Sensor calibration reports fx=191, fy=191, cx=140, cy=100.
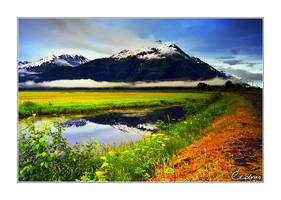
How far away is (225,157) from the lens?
11.7 feet

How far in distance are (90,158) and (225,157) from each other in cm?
251

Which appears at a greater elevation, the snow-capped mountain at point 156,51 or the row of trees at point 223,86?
the snow-capped mountain at point 156,51

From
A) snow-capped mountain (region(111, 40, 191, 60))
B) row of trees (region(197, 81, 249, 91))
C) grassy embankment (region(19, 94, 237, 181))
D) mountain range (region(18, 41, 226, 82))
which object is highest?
snow-capped mountain (region(111, 40, 191, 60))

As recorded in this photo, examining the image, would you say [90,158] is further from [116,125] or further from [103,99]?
[103,99]

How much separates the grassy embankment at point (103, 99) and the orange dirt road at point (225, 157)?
38.2 inches

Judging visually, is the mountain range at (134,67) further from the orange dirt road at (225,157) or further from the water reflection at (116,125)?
the orange dirt road at (225,157)

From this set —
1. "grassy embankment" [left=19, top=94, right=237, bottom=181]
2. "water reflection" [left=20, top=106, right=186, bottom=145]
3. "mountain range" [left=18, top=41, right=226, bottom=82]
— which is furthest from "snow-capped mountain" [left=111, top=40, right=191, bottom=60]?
"grassy embankment" [left=19, top=94, right=237, bottom=181]

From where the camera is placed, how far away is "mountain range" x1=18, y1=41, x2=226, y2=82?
411cm

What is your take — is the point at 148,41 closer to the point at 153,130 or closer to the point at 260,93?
the point at 153,130

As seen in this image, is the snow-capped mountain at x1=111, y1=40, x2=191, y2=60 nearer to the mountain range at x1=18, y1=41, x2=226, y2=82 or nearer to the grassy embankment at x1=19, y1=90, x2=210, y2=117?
the mountain range at x1=18, y1=41, x2=226, y2=82

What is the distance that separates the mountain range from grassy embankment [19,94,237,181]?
1.22 meters

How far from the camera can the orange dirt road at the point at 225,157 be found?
3.46 meters

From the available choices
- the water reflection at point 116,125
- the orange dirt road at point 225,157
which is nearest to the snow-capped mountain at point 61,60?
the water reflection at point 116,125
